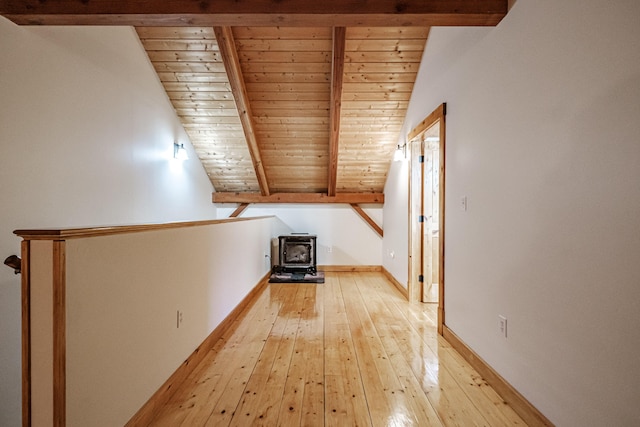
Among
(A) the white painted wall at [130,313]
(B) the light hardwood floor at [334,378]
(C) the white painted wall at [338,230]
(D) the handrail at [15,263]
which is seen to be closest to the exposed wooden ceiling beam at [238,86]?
(C) the white painted wall at [338,230]

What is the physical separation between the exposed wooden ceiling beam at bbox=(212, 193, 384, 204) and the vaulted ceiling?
0.06 feet

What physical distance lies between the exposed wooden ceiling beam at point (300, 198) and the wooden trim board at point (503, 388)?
3.32m

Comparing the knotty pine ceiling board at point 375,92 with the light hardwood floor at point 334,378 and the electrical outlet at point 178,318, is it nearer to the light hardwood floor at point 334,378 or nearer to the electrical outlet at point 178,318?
the light hardwood floor at point 334,378

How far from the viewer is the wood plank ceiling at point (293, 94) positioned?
11.0ft

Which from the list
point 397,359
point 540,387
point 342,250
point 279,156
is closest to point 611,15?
point 540,387

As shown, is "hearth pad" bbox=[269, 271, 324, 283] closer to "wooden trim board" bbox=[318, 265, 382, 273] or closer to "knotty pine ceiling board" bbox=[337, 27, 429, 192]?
"wooden trim board" bbox=[318, 265, 382, 273]

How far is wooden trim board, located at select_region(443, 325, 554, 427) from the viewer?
1.67 m

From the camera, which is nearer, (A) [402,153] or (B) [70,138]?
(B) [70,138]

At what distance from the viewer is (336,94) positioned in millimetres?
3598

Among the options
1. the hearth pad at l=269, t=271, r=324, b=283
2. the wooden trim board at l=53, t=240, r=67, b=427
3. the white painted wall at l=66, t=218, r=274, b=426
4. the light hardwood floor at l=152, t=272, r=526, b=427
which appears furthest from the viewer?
the hearth pad at l=269, t=271, r=324, b=283

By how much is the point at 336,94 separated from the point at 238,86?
3.50 feet

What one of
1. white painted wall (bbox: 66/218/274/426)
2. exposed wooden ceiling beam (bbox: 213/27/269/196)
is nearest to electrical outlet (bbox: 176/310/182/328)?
white painted wall (bbox: 66/218/274/426)

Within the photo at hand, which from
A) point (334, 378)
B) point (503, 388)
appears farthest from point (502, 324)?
point (334, 378)

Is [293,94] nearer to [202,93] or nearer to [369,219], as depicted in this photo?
[202,93]
